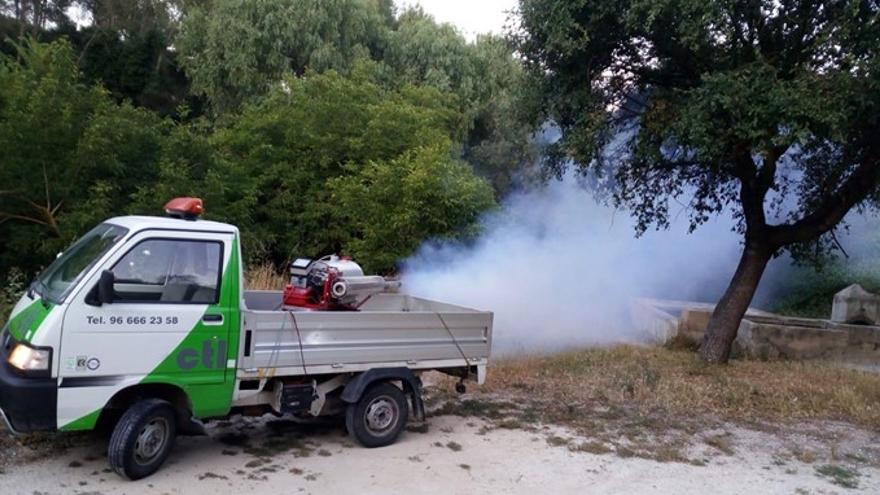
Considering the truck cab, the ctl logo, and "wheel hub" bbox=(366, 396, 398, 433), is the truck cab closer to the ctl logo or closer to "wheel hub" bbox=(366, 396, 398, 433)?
the ctl logo

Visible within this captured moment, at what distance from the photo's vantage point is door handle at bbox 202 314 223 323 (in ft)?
20.1

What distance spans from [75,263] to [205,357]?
1.25 m

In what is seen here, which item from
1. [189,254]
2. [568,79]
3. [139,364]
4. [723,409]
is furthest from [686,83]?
[139,364]

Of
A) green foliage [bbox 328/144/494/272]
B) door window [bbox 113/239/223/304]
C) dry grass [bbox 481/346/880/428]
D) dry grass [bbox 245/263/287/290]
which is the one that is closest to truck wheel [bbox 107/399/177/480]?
door window [bbox 113/239/223/304]

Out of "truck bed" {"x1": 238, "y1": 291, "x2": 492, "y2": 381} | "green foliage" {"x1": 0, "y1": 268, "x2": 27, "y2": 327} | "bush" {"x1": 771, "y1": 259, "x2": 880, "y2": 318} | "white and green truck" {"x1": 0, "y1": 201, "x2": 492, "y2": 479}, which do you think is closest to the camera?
"white and green truck" {"x1": 0, "y1": 201, "x2": 492, "y2": 479}

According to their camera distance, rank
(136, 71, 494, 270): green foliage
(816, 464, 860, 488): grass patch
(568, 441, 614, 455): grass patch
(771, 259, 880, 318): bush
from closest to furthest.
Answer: (816, 464, 860, 488): grass patch < (568, 441, 614, 455): grass patch < (136, 71, 494, 270): green foliage < (771, 259, 880, 318): bush

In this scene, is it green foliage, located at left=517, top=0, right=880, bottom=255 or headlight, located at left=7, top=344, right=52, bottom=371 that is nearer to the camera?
headlight, located at left=7, top=344, right=52, bottom=371

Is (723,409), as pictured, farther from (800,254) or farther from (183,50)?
(183,50)

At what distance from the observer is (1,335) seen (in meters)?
6.23

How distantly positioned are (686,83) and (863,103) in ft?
9.69

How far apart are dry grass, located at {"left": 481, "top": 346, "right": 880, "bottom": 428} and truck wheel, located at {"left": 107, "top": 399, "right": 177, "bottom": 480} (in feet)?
14.3

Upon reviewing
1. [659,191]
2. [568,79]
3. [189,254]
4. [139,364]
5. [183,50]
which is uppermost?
[183,50]

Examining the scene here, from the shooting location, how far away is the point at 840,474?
694 cm

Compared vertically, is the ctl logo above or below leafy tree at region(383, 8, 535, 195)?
below
